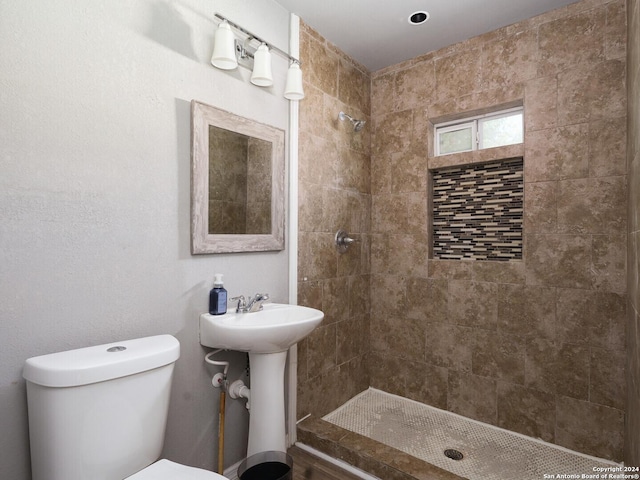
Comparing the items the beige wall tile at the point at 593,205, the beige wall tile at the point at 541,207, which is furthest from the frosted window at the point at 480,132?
the beige wall tile at the point at 593,205

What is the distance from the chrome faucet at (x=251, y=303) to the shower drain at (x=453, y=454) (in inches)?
51.6

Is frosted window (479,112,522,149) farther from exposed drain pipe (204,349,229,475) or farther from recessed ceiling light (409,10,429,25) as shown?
exposed drain pipe (204,349,229,475)

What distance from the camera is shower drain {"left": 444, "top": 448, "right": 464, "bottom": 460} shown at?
194 cm

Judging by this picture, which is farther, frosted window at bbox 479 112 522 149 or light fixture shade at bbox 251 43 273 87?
frosted window at bbox 479 112 522 149

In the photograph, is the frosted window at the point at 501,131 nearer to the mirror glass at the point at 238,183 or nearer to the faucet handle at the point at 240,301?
the mirror glass at the point at 238,183

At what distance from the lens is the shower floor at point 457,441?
184cm

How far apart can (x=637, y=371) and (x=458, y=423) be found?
1.21 meters

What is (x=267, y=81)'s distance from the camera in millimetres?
1749

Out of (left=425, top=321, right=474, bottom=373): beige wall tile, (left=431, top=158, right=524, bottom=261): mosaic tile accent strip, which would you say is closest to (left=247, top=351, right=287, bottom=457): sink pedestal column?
(left=425, top=321, right=474, bottom=373): beige wall tile

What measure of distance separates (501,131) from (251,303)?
1910 mm

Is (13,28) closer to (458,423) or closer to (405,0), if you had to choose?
(405,0)

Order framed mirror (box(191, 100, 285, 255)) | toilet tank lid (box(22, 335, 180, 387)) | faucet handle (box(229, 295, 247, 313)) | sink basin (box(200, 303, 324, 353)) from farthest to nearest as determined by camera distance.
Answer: faucet handle (box(229, 295, 247, 313)) → framed mirror (box(191, 100, 285, 255)) → sink basin (box(200, 303, 324, 353)) → toilet tank lid (box(22, 335, 180, 387))

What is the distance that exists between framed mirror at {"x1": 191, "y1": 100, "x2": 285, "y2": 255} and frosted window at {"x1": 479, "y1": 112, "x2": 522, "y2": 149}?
137 cm

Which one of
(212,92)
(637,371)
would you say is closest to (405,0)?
(212,92)
